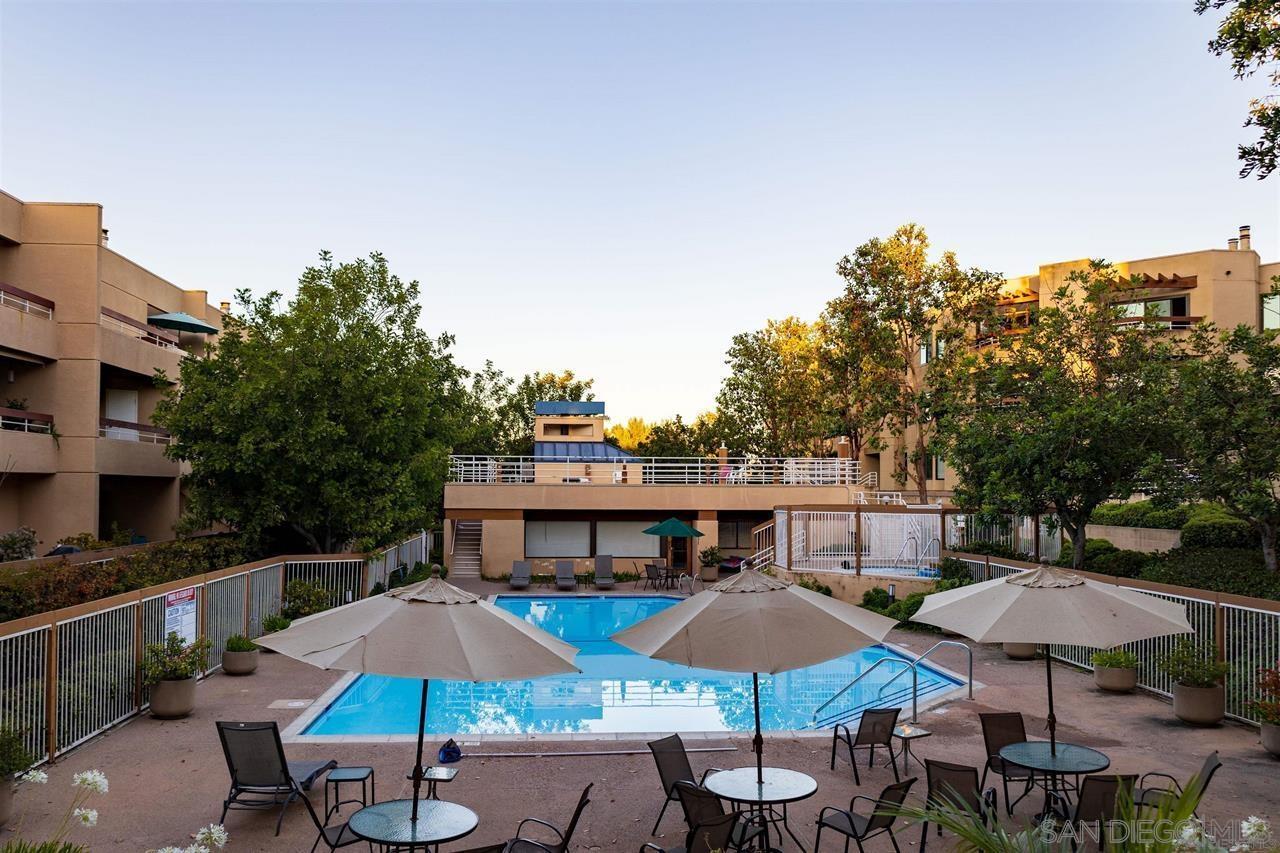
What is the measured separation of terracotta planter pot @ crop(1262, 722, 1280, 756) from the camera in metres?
9.50

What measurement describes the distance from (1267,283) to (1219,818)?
27950 mm

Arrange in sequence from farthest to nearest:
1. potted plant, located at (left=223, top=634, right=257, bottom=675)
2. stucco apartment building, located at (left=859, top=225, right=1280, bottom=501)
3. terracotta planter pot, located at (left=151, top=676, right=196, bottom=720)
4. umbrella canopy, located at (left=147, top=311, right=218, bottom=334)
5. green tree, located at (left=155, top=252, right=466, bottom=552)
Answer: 1. stucco apartment building, located at (left=859, top=225, right=1280, bottom=501)
2. umbrella canopy, located at (left=147, top=311, right=218, bottom=334)
3. green tree, located at (left=155, top=252, right=466, bottom=552)
4. potted plant, located at (left=223, top=634, right=257, bottom=675)
5. terracotta planter pot, located at (left=151, top=676, right=196, bottom=720)

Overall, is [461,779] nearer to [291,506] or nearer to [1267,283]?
[291,506]

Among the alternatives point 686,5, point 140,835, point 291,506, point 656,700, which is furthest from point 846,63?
point 140,835

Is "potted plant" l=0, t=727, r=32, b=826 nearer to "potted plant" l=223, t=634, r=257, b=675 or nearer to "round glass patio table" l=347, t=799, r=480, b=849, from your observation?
"round glass patio table" l=347, t=799, r=480, b=849

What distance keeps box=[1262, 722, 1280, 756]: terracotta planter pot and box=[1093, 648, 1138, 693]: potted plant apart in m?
3.20

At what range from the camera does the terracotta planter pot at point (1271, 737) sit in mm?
9500

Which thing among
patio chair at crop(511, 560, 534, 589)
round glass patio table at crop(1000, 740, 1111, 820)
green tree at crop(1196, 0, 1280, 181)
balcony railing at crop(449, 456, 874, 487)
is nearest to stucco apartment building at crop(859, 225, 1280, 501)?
balcony railing at crop(449, 456, 874, 487)

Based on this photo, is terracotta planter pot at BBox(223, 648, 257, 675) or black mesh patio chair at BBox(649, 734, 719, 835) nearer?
black mesh patio chair at BBox(649, 734, 719, 835)

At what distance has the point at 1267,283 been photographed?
95.1ft

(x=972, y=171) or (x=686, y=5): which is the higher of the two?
(x=686, y=5)

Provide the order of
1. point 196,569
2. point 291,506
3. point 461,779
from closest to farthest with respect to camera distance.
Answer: point 461,779
point 196,569
point 291,506

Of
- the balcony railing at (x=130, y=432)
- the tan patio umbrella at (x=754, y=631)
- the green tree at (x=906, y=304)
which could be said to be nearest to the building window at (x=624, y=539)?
the green tree at (x=906, y=304)

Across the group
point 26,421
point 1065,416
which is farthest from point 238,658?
point 1065,416
